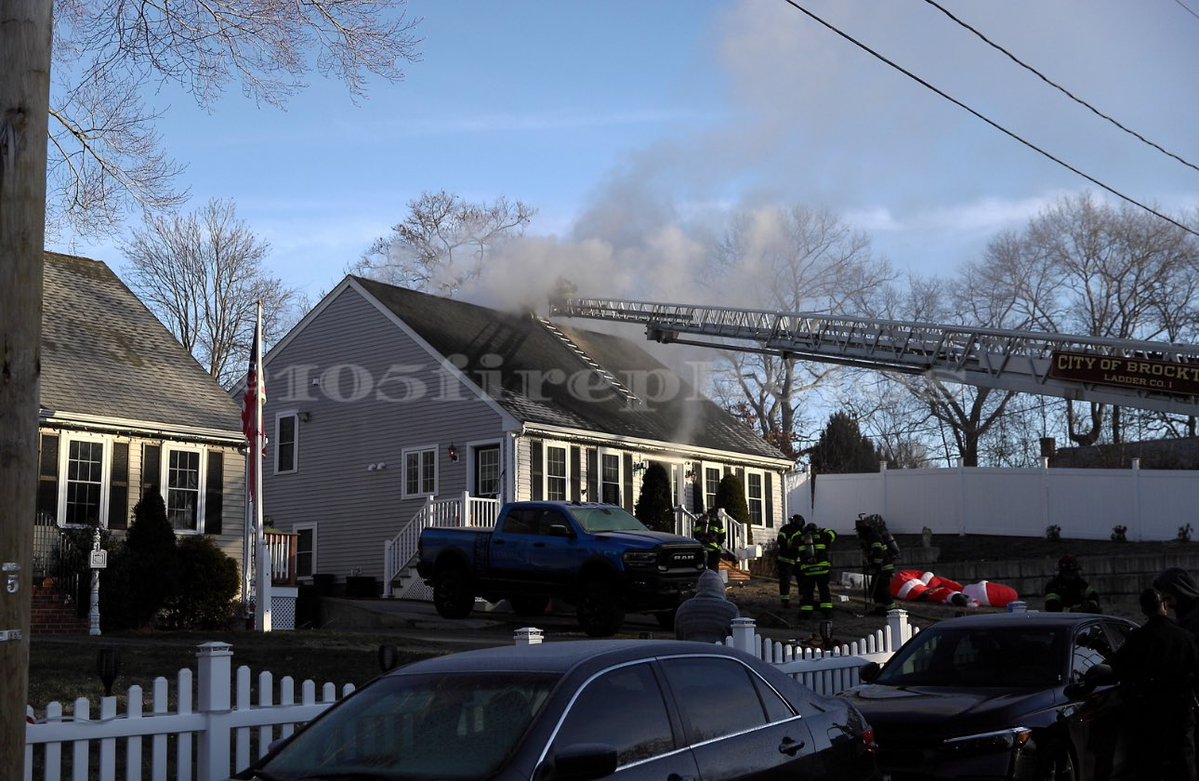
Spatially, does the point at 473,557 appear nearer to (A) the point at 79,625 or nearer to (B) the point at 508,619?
(B) the point at 508,619

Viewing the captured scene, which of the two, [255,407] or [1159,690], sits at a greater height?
[255,407]

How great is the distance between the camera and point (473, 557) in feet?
72.6

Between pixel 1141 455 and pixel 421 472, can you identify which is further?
pixel 1141 455

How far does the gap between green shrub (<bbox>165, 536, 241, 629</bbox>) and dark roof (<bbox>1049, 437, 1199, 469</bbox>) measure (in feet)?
103

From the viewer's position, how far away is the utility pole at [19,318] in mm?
5621

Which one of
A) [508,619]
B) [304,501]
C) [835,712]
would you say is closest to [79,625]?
[508,619]

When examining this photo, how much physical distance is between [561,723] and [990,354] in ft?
74.3

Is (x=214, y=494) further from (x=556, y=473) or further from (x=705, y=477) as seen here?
(x=705, y=477)

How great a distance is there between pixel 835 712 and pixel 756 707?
2.70ft

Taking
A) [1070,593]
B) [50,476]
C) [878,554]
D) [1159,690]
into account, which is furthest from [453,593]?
[1159,690]

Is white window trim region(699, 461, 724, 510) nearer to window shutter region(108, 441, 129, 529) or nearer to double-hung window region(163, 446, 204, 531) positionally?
double-hung window region(163, 446, 204, 531)

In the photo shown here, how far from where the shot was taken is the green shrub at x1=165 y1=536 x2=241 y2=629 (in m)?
23.2

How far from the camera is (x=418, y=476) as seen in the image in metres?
31.2

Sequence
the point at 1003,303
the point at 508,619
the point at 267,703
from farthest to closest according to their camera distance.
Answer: the point at 1003,303
the point at 508,619
the point at 267,703
